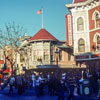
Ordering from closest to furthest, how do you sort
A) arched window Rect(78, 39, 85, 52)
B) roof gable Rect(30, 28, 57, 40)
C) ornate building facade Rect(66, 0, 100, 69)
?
ornate building facade Rect(66, 0, 100, 69) < arched window Rect(78, 39, 85, 52) < roof gable Rect(30, 28, 57, 40)

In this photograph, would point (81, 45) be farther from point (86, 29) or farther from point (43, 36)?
point (43, 36)

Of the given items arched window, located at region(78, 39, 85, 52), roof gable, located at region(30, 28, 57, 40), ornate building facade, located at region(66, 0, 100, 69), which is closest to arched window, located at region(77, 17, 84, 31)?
ornate building facade, located at region(66, 0, 100, 69)

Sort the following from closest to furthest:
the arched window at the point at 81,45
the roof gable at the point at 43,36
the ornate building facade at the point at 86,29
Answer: the ornate building facade at the point at 86,29, the arched window at the point at 81,45, the roof gable at the point at 43,36

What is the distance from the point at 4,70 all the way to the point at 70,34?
3916cm

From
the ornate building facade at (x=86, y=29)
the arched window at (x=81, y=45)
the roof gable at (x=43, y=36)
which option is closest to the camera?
the ornate building facade at (x=86, y=29)

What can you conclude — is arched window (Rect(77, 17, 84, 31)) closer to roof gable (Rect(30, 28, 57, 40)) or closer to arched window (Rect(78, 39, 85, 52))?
arched window (Rect(78, 39, 85, 52))

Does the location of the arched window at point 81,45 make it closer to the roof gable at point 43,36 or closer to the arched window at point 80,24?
the arched window at point 80,24

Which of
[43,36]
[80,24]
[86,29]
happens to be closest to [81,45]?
[86,29]

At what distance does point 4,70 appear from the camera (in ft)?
211

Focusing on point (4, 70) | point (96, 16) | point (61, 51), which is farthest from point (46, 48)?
point (4, 70)

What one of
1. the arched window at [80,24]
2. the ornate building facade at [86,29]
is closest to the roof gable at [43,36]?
the ornate building facade at [86,29]

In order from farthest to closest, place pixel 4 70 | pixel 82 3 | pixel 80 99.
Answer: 1. pixel 4 70
2. pixel 82 3
3. pixel 80 99

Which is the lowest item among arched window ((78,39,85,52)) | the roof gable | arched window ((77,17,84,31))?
arched window ((78,39,85,52))

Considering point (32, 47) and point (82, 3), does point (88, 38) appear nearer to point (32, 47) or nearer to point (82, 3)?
point (82, 3)
